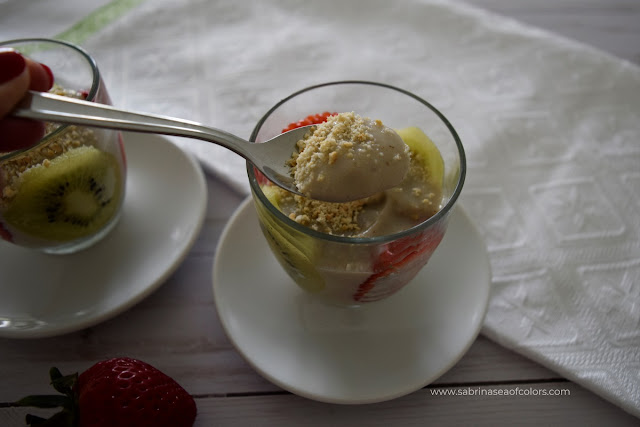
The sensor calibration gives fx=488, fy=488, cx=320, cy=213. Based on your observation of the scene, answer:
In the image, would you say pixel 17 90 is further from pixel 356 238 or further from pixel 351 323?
pixel 351 323

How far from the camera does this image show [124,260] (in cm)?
100

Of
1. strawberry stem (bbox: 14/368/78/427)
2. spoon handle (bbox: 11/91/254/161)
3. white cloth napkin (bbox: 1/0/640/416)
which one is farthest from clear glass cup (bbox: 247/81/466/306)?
strawberry stem (bbox: 14/368/78/427)

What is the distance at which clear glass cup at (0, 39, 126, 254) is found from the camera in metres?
0.84

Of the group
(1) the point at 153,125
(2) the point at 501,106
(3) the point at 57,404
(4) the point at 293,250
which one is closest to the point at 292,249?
(4) the point at 293,250

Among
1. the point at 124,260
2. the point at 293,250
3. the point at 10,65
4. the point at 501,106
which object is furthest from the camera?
the point at 501,106

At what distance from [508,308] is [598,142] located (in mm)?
596

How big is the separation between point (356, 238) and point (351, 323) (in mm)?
262

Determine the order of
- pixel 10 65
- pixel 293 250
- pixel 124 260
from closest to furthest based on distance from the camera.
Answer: pixel 10 65 → pixel 293 250 → pixel 124 260

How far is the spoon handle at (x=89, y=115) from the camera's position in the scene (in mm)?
680

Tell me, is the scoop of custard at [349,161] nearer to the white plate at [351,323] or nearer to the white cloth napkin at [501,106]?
the white plate at [351,323]

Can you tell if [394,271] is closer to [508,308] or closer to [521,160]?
[508,308]

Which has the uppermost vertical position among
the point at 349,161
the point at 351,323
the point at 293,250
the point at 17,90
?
the point at 17,90

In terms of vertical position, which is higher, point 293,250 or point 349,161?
point 349,161

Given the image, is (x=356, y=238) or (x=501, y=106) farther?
(x=501, y=106)
